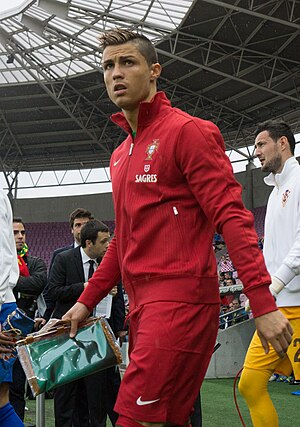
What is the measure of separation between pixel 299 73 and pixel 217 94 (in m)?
4.27

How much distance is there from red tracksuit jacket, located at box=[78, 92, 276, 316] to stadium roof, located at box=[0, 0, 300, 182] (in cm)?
1783

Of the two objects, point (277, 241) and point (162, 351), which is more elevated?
point (277, 241)

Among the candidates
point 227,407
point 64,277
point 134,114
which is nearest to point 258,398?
point 134,114

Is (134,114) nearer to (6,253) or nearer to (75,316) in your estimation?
(75,316)

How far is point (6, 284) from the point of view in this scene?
4105mm

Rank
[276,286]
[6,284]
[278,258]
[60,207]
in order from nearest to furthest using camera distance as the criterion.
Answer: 1. [6,284]
2. [276,286]
3. [278,258]
4. [60,207]

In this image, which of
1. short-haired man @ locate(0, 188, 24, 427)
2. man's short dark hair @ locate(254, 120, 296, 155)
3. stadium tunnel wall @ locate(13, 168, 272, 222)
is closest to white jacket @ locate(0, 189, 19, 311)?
short-haired man @ locate(0, 188, 24, 427)

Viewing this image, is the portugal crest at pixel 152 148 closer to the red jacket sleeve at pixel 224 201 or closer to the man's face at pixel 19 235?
the red jacket sleeve at pixel 224 201

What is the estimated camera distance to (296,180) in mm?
4793

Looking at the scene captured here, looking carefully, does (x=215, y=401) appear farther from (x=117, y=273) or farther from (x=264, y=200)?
(x=264, y=200)

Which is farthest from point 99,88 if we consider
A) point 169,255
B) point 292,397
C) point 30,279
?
point 169,255

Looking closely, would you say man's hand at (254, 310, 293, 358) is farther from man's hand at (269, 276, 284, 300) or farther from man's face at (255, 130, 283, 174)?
man's face at (255, 130, 283, 174)

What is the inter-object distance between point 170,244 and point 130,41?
83cm

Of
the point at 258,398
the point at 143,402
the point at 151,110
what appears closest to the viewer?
the point at 143,402
